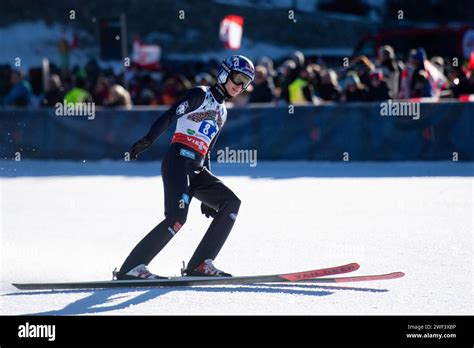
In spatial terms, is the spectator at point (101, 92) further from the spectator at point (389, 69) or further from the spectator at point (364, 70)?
the spectator at point (389, 69)

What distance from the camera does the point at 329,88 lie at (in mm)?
19062

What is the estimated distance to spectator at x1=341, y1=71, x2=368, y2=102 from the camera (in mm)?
18228

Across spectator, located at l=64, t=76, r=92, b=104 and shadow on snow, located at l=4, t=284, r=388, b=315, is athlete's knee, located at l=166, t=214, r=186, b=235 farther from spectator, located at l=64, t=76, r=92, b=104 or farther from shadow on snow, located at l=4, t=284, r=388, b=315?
spectator, located at l=64, t=76, r=92, b=104

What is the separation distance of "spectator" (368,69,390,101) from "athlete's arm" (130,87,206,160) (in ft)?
33.6

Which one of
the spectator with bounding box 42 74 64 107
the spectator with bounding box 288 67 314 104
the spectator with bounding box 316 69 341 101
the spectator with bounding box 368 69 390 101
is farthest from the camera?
the spectator with bounding box 42 74 64 107

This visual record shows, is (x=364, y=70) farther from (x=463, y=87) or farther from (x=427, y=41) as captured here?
(x=427, y=41)

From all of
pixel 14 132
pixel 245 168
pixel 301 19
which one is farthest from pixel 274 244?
pixel 301 19

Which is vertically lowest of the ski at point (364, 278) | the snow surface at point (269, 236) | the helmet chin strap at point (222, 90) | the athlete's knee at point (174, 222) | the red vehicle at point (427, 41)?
the snow surface at point (269, 236)

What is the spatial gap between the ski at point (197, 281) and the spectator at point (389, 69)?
34.3ft

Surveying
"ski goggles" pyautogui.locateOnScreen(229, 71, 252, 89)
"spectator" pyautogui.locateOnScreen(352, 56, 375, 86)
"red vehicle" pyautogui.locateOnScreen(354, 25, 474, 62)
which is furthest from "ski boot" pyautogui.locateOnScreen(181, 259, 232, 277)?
"red vehicle" pyautogui.locateOnScreen(354, 25, 474, 62)

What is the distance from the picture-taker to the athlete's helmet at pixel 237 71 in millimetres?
8016

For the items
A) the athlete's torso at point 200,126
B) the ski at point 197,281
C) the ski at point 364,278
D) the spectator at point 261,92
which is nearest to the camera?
the ski at point 197,281

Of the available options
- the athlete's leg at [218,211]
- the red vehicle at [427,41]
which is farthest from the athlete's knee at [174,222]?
the red vehicle at [427,41]

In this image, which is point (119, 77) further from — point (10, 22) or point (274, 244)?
point (10, 22)
